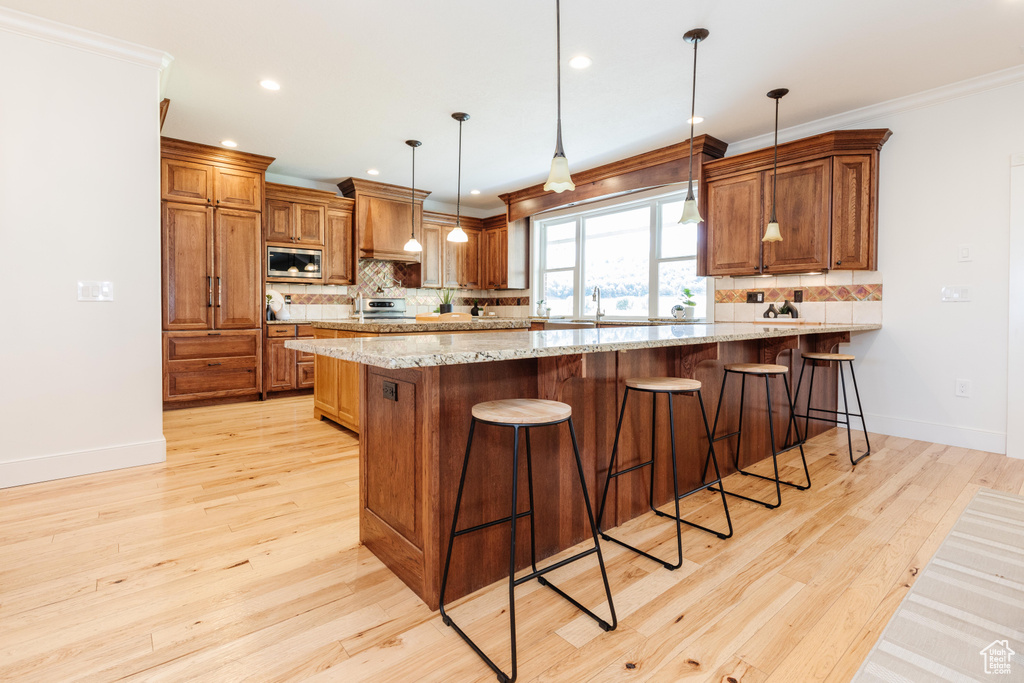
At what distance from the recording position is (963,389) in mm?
3508

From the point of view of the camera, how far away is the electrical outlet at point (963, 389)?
3484 millimetres

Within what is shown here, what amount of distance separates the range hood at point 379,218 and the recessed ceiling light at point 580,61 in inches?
129

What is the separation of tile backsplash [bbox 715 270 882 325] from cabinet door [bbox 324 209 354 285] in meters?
4.29

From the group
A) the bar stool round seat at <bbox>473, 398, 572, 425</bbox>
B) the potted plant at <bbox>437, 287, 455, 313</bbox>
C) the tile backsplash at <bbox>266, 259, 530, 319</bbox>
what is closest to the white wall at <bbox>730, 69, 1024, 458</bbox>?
the bar stool round seat at <bbox>473, 398, 572, 425</bbox>

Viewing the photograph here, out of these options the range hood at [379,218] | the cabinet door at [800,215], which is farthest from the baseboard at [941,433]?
the range hood at [379,218]

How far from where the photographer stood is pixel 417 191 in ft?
21.4

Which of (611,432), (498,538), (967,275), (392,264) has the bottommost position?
(498,538)

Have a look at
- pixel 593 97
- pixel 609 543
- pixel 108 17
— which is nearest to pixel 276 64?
pixel 108 17

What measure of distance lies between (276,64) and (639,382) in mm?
3100

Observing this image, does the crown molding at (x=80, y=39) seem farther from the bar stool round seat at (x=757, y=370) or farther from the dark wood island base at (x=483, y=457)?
the bar stool round seat at (x=757, y=370)

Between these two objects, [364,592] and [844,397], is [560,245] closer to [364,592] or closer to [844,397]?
[844,397]

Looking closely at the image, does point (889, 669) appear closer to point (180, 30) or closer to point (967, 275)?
point (967, 275)

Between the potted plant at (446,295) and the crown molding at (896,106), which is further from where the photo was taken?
the potted plant at (446,295)

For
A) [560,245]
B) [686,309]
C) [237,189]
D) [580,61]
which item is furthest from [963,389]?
[237,189]
